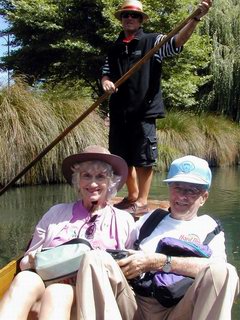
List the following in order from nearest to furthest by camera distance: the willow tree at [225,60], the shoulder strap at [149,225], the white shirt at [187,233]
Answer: the white shirt at [187,233] → the shoulder strap at [149,225] → the willow tree at [225,60]

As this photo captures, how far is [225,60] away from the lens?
64.5 feet

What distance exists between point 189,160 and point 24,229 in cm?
391

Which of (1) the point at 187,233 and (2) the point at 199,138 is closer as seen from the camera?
(1) the point at 187,233

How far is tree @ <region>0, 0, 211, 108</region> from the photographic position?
52.7ft

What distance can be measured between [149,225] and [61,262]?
50 centimetres

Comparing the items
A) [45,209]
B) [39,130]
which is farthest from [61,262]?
[39,130]

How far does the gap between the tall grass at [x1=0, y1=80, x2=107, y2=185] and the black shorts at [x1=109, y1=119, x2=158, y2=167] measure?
16.1 ft

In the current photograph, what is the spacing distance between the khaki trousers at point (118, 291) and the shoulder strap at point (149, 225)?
1.09 feet

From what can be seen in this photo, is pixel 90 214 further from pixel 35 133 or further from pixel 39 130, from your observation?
pixel 39 130

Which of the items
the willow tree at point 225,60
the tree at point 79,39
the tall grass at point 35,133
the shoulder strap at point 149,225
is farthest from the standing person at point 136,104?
the willow tree at point 225,60

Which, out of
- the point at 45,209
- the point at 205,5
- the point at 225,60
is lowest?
the point at 45,209

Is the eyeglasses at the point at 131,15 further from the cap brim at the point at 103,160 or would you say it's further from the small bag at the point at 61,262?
the small bag at the point at 61,262

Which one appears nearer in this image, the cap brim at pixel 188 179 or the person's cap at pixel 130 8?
the cap brim at pixel 188 179

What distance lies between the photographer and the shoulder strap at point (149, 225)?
2.92m
